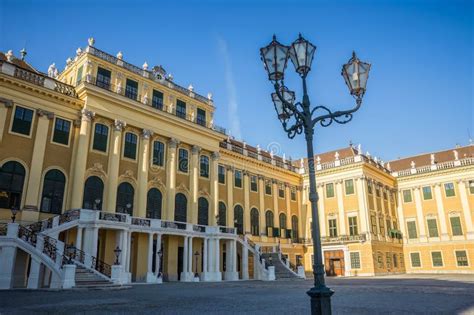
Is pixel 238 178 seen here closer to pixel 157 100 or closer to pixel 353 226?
pixel 157 100

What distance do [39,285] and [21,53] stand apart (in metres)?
20.1

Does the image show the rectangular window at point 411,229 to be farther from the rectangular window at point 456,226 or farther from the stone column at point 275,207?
the stone column at point 275,207

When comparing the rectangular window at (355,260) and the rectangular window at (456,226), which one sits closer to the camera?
the rectangular window at (355,260)

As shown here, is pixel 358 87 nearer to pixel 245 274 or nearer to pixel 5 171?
pixel 5 171

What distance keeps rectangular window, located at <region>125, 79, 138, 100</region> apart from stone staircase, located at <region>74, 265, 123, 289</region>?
586 inches

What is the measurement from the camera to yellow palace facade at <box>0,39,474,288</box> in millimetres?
23094

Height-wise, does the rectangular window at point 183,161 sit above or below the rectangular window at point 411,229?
above

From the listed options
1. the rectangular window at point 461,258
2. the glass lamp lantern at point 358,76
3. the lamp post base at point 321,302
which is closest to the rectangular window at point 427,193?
the rectangular window at point 461,258

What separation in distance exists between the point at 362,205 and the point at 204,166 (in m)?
18.6

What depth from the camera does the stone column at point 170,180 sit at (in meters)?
30.2

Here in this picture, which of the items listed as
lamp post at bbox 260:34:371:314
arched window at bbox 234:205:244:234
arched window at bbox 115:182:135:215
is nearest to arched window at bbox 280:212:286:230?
arched window at bbox 234:205:244:234

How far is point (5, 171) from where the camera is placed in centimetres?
2302

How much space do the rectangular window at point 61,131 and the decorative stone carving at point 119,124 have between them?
3.18 m

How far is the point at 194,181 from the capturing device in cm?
3294
